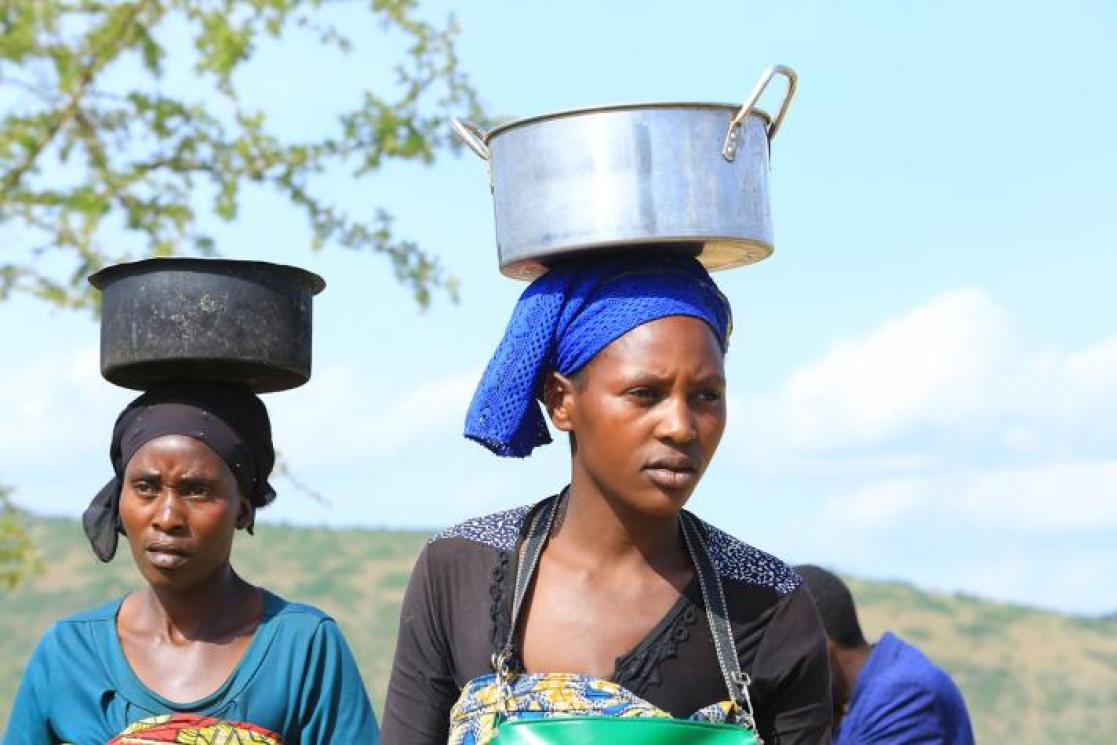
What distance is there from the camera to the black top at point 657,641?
3467mm

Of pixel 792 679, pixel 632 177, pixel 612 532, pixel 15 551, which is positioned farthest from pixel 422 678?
pixel 15 551

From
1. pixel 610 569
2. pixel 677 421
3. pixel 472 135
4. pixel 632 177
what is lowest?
pixel 610 569

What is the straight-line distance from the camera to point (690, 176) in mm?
3398

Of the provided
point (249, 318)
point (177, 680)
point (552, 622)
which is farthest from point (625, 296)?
point (177, 680)

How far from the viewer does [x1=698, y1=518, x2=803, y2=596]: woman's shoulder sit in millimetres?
3605

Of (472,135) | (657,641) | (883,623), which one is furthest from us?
(883,623)

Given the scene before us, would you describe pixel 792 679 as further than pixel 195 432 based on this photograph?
No

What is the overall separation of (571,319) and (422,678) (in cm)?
75

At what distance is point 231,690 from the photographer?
4.36 metres

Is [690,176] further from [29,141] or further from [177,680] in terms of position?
[29,141]

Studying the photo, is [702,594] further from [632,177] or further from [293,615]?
[293,615]

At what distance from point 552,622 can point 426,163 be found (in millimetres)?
6771

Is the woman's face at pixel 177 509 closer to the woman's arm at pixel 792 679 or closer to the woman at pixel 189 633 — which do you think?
the woman at pixel 189 633

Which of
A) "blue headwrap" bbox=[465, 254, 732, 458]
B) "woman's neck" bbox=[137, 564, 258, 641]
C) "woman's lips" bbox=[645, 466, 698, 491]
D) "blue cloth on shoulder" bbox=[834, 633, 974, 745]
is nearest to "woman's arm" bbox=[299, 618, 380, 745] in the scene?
"woman's neck" bbox=[137, 564, 258, 641]
